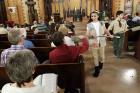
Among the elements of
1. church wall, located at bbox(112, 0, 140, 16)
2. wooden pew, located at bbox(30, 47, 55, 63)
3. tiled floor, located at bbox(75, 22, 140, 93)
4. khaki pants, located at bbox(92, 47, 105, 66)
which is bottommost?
tiled floor, located at bbox(75, 22, 140, 93)

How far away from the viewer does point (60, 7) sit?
12938 mm

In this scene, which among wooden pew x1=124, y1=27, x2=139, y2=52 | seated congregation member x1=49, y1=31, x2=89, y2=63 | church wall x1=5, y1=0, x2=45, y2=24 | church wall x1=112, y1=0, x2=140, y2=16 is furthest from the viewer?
church wall x1=5, y1=0, x2=45, y2=24

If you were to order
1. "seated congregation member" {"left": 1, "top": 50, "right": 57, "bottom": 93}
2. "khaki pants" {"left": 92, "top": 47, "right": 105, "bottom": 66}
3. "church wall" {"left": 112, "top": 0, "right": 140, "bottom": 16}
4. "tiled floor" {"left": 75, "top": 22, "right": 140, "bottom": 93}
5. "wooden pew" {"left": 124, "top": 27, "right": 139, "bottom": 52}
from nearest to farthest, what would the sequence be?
"seated congregation member" {"left": 1, "top": 50, "right": 57, "bottom": 93} < "tiled floor" {"left": 75, "top": 22, "right": 140, "bottom": 93} < "khaki pants" {"left": 92, "top": 47, "right": 105, "bottom": 66} < "wooden pew" {"left": 124, "top": 27, "right": 139, "bottom": 52} < "church wall" {"left": 112, "top": 0, "right": 140, "bottom": 16}

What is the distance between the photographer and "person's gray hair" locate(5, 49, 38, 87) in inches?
59.4

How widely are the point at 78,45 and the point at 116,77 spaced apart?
1377 mm

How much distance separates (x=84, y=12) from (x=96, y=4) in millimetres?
1117

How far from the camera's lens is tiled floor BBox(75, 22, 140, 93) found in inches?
149

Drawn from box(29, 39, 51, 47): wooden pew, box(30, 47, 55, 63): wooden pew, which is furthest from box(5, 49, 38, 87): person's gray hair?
box(29, 39, 51, 47): wooden pew

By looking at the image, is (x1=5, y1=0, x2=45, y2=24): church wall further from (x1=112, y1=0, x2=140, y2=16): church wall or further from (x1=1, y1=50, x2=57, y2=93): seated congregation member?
(x1=1, y1=50, x2=57, y2=93): seated congregation member

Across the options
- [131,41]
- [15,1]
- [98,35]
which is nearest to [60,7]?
[15,1]

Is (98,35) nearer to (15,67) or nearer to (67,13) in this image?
(15,67)

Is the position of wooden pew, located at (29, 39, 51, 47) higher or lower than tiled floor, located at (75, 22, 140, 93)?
higher

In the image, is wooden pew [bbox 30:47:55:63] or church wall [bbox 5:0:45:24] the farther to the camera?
church wall [bbox 5:0:45:24]

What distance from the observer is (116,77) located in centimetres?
431
